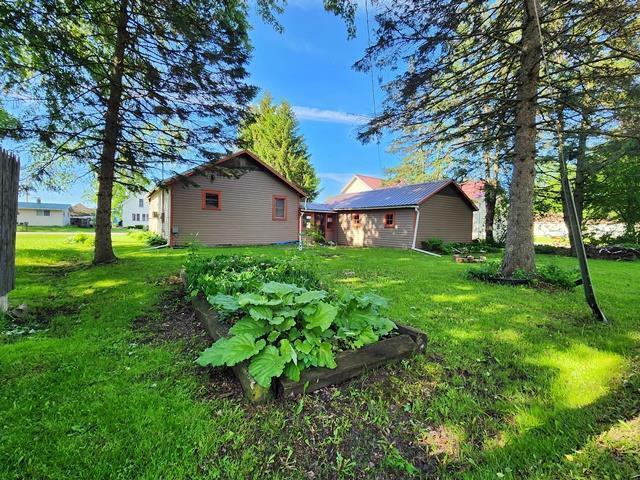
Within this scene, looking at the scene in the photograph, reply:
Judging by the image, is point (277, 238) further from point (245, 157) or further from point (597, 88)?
point (597, 88)

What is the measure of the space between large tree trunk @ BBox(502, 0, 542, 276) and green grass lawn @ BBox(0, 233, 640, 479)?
3.24 m

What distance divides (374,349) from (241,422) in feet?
4.06

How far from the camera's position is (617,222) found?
15.8 meters

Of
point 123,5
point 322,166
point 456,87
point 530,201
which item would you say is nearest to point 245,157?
point 123,5

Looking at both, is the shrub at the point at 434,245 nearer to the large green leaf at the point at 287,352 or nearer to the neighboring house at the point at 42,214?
the large green leaf at the point at 287,352

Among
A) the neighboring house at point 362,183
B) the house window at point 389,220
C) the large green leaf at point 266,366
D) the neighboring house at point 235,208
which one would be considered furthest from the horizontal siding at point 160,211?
the neighboring house at point 362,183

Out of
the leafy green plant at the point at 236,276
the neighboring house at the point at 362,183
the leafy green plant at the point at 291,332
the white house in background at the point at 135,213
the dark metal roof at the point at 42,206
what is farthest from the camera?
the white house in background at the point at 135,213

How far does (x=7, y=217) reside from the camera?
143 inches

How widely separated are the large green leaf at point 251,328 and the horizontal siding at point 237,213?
11399 mm

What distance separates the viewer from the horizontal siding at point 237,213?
13.6 metres

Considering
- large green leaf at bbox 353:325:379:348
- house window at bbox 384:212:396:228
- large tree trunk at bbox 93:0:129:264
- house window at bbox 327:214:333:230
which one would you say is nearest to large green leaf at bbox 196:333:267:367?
large green leaf at bbox 353:325:379:348

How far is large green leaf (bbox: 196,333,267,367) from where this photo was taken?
6.72 ft

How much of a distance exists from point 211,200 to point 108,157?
22.1 ft

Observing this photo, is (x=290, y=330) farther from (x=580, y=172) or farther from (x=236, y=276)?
(x=580, y=172)
